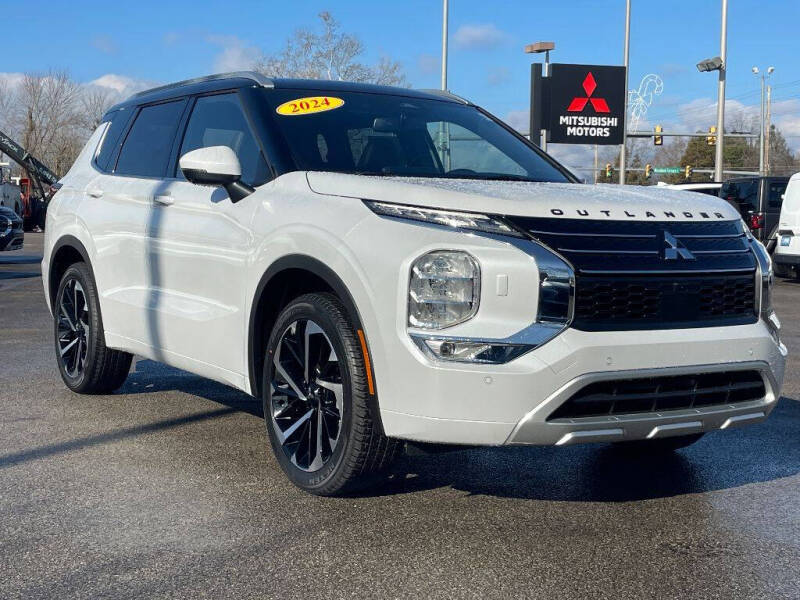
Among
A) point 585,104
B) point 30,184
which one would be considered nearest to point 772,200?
point 585,104

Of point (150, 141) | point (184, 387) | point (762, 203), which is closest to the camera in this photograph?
point (150, 141)

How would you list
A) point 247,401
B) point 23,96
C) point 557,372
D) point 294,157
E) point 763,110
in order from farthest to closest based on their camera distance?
point 763,110
point 23,96
point 247,401
point 294,157
point 557,372

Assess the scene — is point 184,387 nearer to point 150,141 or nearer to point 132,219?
point 132,219

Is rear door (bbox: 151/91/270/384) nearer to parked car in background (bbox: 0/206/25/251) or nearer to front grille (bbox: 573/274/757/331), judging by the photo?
front grille (bbox: 573/274/757/331)

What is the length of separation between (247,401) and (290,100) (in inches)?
87.8

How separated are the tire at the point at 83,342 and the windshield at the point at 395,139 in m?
2.08

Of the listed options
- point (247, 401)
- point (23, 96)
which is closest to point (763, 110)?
point (23, 96)

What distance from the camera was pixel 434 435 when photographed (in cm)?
394

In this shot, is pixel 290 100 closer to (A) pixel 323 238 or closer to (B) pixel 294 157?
(B) pixel 294 157

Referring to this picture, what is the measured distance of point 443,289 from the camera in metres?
3.88

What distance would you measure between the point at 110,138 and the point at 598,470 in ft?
12.3

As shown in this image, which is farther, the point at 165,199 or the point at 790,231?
the point at 790,231

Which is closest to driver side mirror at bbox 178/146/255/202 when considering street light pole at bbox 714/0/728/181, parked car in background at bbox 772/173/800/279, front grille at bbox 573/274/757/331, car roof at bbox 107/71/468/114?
car roof at bbox 107/71/468/114

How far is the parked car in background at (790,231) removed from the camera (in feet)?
59.3
